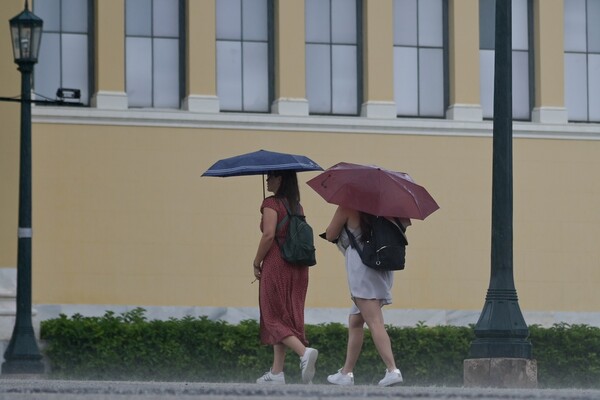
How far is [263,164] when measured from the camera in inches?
710

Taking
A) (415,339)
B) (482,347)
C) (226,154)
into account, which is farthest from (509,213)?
(226,154)

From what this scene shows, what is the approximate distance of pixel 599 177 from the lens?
1113 inches

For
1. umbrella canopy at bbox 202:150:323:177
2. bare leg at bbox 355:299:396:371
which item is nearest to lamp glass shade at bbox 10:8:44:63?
umbrella canopy at bbox 202:150:323:177

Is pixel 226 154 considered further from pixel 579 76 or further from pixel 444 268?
pixel 579 76

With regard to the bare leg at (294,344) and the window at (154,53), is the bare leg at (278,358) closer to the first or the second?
the bare leg at (294,344)

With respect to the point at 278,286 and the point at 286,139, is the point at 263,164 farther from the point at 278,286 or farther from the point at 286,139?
the point at 286,139

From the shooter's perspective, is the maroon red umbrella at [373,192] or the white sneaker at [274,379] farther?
the white sneaker at [274,379]

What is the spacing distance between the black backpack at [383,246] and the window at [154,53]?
33.7 ft

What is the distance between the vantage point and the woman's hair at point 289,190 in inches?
688

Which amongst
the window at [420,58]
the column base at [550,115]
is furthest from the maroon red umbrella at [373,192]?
the column base at [550,115]

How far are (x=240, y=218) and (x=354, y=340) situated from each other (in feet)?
31.8

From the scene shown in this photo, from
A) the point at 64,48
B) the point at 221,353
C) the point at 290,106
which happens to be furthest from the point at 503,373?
the point at 64,48

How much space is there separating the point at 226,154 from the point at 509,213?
8444 millimetres

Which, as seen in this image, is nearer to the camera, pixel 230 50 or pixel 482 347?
pixel 482 347
